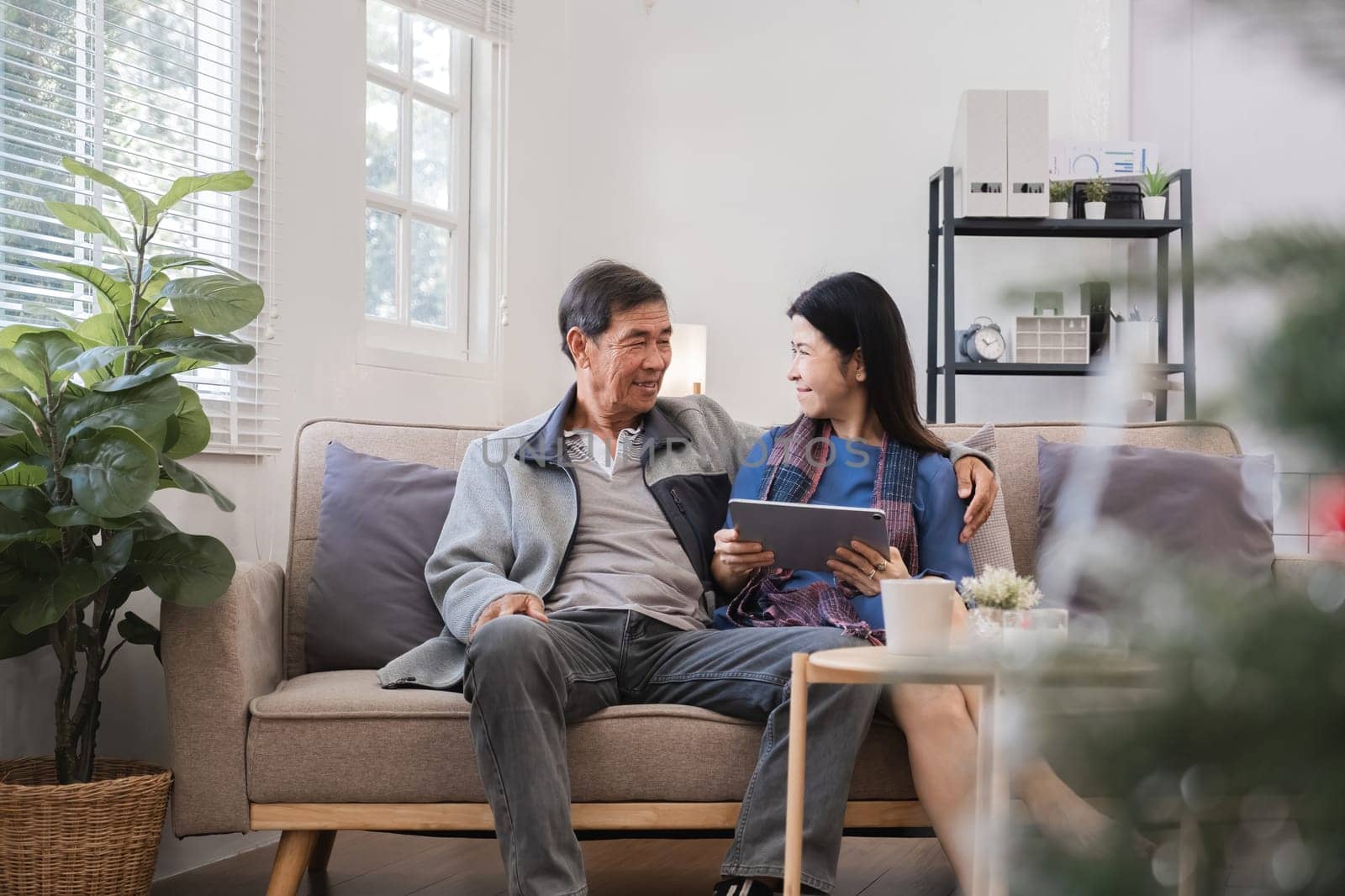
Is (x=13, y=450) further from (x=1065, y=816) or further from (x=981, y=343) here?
(x=981, y=343)

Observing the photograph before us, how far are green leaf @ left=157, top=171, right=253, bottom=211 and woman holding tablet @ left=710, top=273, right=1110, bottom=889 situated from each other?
104cm

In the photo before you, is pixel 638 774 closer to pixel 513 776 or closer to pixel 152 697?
pixel 513 776

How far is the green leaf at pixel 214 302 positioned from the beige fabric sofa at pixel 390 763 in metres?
0.46

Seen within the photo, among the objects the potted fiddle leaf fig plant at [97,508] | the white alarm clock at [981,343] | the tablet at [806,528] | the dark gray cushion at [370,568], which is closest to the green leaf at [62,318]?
the potted fiddle leaf fig plant at [97,508]

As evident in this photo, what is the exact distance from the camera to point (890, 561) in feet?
6.46

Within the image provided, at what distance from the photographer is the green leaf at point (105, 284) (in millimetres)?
2020

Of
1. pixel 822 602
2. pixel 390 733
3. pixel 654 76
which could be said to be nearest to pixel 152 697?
pixel 390 733

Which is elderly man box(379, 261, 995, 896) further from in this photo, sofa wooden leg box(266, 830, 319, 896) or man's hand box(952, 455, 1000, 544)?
sofa wooden leg box(266, 830, 319, 896)

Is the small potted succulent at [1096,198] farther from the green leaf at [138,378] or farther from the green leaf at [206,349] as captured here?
the green leaf at [138,378]

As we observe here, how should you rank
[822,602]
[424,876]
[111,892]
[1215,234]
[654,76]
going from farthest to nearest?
1. [654,76]
2. [424,876]
3. [822,602]
4. [111,892]
5. [1215,234]

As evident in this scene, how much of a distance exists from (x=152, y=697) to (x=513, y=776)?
3.54 feet

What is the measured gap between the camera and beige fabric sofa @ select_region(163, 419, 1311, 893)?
1917mm

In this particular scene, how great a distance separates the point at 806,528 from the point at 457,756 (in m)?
0.66

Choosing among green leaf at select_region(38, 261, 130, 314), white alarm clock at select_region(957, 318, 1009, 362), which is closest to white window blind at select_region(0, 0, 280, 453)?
green leaf at select_region(38, 261, 130, 314)
